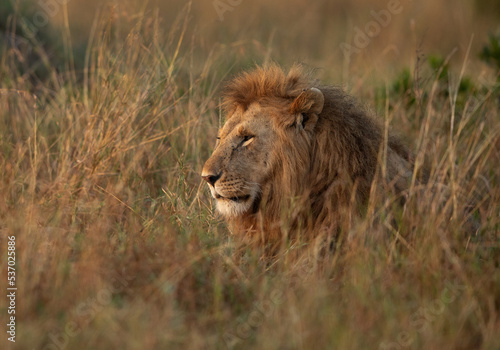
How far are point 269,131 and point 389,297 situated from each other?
4.88ft

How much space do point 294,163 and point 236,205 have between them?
49 cm

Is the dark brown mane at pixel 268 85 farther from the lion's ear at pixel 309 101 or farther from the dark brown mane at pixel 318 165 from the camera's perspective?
the lion's ear at pixel 309 101

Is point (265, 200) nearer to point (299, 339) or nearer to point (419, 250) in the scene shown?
point (419, 250)

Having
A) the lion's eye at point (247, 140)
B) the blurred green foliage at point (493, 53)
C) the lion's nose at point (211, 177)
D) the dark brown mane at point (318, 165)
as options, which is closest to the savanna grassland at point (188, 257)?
the dark brown mane at point (318, 165)

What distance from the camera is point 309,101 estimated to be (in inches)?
170

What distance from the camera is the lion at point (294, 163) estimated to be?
4324 millimetres

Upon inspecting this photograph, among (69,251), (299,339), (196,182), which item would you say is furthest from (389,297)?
(196,182)

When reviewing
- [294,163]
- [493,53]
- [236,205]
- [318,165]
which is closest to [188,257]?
[236,205]

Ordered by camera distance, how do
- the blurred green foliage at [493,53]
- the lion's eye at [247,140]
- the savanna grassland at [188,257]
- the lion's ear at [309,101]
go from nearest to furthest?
the savanna grassland at [188,257] < the lion's ear at [309,101] < the lion's eye at [247,140] < the blurred green foliage at [493,53]

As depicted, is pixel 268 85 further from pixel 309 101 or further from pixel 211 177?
pixel 211 177

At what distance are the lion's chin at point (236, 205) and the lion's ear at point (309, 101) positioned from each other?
2.31 feet

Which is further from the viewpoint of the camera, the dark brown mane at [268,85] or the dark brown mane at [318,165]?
the dark brown mane at [268,85]

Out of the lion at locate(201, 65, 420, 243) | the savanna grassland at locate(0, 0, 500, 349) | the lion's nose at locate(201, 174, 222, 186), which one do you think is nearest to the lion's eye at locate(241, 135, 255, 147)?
the lion at locate(201, 65, 420, 243)

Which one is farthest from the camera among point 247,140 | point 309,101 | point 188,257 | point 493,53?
point 493,53
